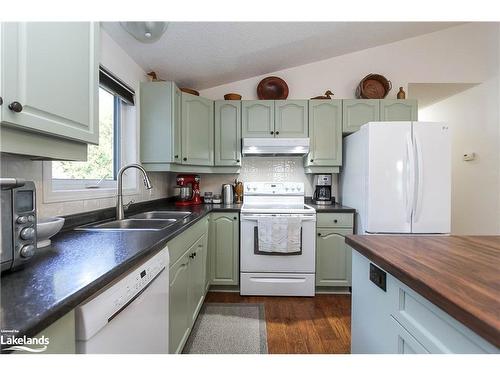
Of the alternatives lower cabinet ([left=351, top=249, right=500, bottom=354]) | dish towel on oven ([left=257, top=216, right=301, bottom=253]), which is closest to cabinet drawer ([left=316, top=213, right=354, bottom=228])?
dish towel on oven ([left=257, top=216, right=301, bottom=253])

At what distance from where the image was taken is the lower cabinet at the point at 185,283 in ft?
4.45

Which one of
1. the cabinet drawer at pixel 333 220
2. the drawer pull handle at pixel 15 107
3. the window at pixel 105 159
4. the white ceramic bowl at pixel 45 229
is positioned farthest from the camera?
the cabinet drawer at pixel 333 220

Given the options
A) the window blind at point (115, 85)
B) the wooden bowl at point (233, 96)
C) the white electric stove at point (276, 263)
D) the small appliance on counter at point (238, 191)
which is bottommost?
the white electric stove at point (276, 263)

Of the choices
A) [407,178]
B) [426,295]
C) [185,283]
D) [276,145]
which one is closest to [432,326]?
[426,295]

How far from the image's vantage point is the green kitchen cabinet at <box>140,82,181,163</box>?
2.36m

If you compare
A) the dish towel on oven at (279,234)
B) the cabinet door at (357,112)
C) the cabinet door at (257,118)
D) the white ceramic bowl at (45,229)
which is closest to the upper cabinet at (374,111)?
the cabinet door at (357,112)

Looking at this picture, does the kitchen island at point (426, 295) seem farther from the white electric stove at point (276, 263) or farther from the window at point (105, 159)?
the window at point (105, 159)

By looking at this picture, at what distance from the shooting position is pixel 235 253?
2.51m

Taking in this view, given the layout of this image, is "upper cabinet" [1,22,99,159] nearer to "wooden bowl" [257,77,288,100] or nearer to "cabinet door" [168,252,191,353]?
"cabinet door" [168,252,191,353]

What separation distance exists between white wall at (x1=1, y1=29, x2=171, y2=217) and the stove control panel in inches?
38.8

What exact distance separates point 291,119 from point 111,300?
2.44 meters

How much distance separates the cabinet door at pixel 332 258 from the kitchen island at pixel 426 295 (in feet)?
4.27
